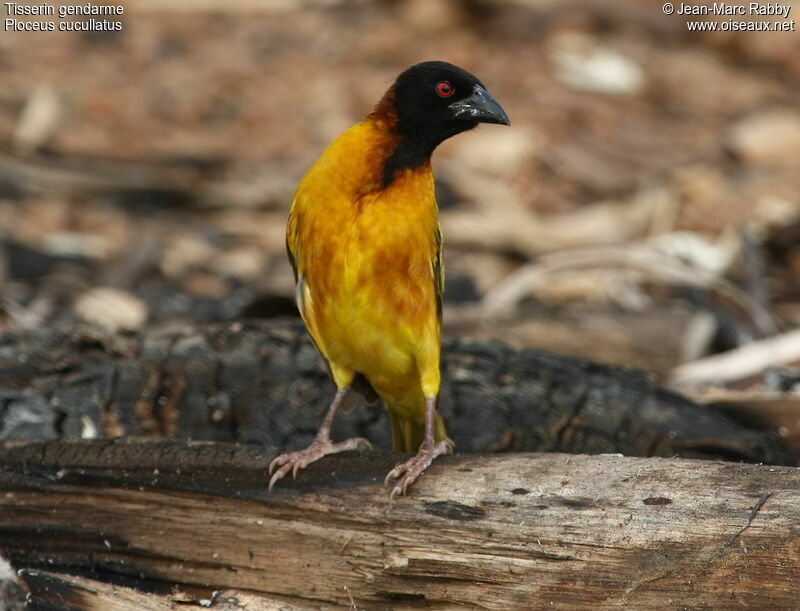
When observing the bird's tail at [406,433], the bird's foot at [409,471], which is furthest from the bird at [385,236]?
the bird's tail at [406,433]

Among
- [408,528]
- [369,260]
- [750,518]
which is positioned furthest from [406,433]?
[750,518]

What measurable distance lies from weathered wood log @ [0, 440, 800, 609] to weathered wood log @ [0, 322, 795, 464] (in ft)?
2.60

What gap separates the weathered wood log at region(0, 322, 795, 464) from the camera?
189 inches

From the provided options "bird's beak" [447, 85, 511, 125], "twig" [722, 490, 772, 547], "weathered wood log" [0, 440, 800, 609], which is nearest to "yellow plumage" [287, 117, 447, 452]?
"bird's beak" [447, 85, 511, 125]

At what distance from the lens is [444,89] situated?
442 centimetres

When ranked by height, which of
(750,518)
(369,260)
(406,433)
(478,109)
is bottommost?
(406,433)

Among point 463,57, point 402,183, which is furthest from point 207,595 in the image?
point 463,57

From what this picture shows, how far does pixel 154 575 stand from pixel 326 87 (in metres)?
7.62

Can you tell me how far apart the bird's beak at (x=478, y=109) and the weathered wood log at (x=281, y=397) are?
1.18m

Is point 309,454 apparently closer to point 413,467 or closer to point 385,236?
point 413,467

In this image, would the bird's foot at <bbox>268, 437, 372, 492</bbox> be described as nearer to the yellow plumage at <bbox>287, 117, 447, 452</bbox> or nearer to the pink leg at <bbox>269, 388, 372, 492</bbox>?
the pink leg at <bbox>269, 388, 372, 492</bbox>

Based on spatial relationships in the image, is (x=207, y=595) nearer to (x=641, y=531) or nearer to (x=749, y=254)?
(x=641, y=531)

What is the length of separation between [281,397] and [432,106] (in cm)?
148

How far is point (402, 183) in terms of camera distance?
4.38 meters
